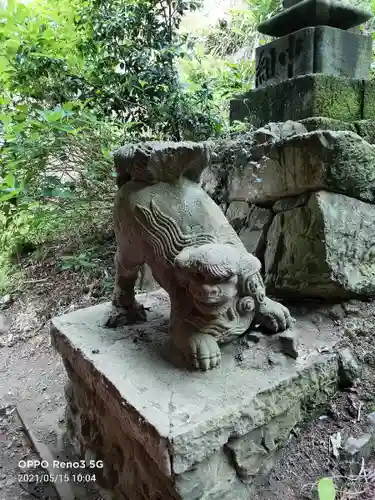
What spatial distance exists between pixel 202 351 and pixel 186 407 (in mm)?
202

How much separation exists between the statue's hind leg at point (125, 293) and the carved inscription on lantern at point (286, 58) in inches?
57.9

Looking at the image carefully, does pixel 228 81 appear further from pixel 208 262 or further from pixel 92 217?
pixel 208 262

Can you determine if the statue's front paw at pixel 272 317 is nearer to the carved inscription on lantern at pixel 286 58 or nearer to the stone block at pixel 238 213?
the stone block at pixel 238 213

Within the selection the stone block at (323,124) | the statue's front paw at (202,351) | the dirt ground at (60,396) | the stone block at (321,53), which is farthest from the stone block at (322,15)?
the statue's front paw at (202,351)

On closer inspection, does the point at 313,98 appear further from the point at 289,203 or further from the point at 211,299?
the point at 211,299

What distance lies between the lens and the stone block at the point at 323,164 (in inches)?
64.9

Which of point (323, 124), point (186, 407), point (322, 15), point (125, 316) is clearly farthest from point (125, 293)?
point (322, 15)

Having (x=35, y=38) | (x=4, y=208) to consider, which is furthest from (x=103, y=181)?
(x=35, y=38)

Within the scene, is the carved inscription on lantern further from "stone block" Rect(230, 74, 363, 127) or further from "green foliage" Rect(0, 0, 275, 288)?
"green foliage" Rect(0, 0, 275, 288)

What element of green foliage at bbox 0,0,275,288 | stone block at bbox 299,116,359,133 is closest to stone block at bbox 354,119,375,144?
stone block at bbox 299,116,359,133

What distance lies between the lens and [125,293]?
1.82m

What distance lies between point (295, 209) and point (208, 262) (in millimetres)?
842

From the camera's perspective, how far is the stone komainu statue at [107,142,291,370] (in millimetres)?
1266

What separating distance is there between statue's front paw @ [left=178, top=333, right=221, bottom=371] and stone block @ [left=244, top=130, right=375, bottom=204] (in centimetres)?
89
